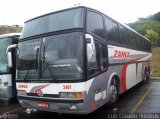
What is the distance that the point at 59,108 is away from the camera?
651 cm

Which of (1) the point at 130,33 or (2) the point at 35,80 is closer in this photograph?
(2) the point at 35,80

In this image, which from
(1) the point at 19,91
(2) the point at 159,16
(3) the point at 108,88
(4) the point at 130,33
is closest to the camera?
(1) the point at 19,91

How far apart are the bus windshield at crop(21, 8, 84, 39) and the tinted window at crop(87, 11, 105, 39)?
1.12ft

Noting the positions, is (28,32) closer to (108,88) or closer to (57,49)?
(57,49)

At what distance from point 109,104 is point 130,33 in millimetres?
4372

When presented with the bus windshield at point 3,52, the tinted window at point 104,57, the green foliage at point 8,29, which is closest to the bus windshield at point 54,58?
the tinted window at point 104,57

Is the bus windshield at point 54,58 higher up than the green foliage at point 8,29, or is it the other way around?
the green foliage at point 8,29

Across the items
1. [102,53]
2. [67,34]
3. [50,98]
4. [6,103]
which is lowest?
[6,103]

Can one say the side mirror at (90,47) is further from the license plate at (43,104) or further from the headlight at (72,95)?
the license plate at (43,104)

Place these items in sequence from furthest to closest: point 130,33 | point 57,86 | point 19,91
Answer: point 130,33 → point 19,91 → point 57,86

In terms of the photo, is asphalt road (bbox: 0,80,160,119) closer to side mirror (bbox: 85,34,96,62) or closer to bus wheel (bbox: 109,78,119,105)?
bus wheel (bbox: 109,78,119,105)

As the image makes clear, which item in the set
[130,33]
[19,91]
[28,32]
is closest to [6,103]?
[19,91]

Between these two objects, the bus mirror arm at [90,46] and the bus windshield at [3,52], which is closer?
the bus mirror arm at [90,46]

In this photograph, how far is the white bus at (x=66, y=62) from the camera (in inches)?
248
